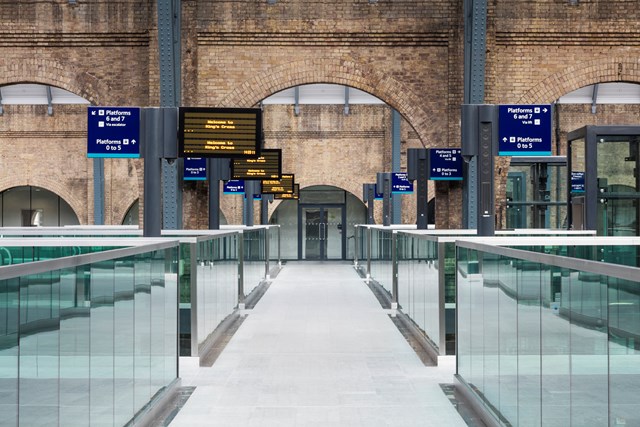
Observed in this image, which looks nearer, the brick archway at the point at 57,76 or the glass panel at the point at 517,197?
the brick archway at the point at 57,76

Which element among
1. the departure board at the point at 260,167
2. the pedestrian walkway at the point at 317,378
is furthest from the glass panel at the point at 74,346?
the departure board at the point at 260,167

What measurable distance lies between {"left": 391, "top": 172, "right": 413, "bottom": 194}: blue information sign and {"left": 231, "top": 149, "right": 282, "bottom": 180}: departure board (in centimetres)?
810

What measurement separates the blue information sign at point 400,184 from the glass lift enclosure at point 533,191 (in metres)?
2.92

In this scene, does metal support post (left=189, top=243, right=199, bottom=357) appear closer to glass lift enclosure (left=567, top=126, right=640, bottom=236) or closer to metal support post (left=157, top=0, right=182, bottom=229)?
glass lift enclosure (left=567, top=126, right=640, bottom=236)

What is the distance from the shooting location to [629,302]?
120 inches

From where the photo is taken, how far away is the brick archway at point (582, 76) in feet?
58.3

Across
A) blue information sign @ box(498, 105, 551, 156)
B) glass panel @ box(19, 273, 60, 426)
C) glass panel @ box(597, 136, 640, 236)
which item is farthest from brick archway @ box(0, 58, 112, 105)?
glass panel @ box(19, 273, 60, 426)

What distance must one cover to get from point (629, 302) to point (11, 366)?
220cm

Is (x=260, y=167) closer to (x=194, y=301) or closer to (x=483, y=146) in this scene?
(x=483, y=146)

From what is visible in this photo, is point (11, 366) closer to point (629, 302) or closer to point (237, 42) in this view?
point (629, 302)

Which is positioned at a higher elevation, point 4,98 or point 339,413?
point 4,98

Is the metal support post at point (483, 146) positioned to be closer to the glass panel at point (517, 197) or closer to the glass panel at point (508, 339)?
the glass panel at point (508, 339)

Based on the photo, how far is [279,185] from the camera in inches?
1047

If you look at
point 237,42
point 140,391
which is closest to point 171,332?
point 140,391
